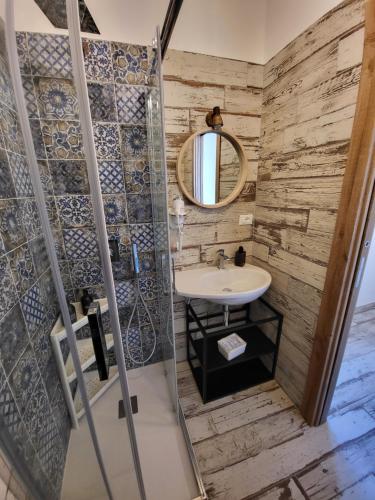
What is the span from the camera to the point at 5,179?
0.80m

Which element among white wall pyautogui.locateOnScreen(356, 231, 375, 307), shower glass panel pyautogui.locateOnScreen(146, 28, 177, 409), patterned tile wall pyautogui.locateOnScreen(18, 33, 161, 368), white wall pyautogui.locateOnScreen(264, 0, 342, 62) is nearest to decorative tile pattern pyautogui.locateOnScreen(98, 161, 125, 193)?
patterned tile wall pyautogui.locateOnScreen(18, 33, 161, 368)

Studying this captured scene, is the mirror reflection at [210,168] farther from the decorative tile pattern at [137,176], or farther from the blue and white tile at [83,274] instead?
the blue and white tile at [83,274]

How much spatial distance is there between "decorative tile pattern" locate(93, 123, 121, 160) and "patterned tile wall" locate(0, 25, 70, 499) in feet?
1.33

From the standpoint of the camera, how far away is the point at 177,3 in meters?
0.74

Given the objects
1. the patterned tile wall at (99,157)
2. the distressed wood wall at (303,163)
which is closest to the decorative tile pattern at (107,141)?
the patterned tile wall at (99,157)

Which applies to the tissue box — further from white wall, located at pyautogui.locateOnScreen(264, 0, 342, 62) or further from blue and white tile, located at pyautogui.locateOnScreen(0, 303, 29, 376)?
white wall, located at pyautogui.locateOnScreen(264, 0, 342, 62)

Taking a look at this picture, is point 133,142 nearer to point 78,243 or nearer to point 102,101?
point 102,101

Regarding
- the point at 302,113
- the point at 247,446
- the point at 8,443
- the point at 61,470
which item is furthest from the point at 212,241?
the point at 61,470

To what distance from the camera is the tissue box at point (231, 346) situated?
4.74 ft

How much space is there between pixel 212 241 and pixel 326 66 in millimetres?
1134

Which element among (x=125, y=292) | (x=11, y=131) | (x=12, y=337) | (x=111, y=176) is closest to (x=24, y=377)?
(x=12, y=337)

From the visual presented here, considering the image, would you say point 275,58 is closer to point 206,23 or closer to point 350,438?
point 206,23

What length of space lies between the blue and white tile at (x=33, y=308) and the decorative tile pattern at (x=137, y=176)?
2.55ft

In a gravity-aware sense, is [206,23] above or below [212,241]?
above
